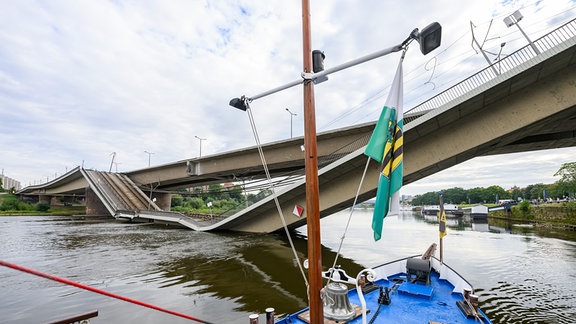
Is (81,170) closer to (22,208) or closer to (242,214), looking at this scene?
(22,208)

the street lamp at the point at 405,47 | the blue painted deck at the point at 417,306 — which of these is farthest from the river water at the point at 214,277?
the street lamp at the point at 405,47

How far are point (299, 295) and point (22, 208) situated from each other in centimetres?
6506

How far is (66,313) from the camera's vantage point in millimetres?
6496

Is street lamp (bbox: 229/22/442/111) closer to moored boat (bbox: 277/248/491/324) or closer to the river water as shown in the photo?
moored boat (bbox: 277/248/491/324)

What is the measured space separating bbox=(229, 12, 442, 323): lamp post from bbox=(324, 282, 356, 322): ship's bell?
0.46 meters

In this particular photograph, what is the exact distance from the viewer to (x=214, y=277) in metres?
9.73

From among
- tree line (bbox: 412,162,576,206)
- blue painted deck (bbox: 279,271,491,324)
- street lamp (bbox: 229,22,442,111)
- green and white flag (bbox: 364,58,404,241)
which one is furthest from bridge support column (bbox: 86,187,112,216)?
tree line (bbox: 412,162,576,206)

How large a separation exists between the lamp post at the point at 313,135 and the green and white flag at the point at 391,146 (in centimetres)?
58

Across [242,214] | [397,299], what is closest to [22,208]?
[242,214]

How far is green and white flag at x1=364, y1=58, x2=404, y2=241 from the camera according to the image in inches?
146

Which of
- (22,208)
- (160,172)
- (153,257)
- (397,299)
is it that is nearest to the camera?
(397,299)

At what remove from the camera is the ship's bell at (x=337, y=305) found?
370 centimetres

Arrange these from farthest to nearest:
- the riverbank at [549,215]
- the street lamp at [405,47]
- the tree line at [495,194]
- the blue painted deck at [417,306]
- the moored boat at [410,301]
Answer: the tree line at [495,194], the riverbank at [549,215], the blue painted deck at [417,306], the moored boat at [410,301], the street lamp at [405,47]

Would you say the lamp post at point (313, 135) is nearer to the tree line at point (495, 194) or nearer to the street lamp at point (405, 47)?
the street lamp at point (405, 47)
